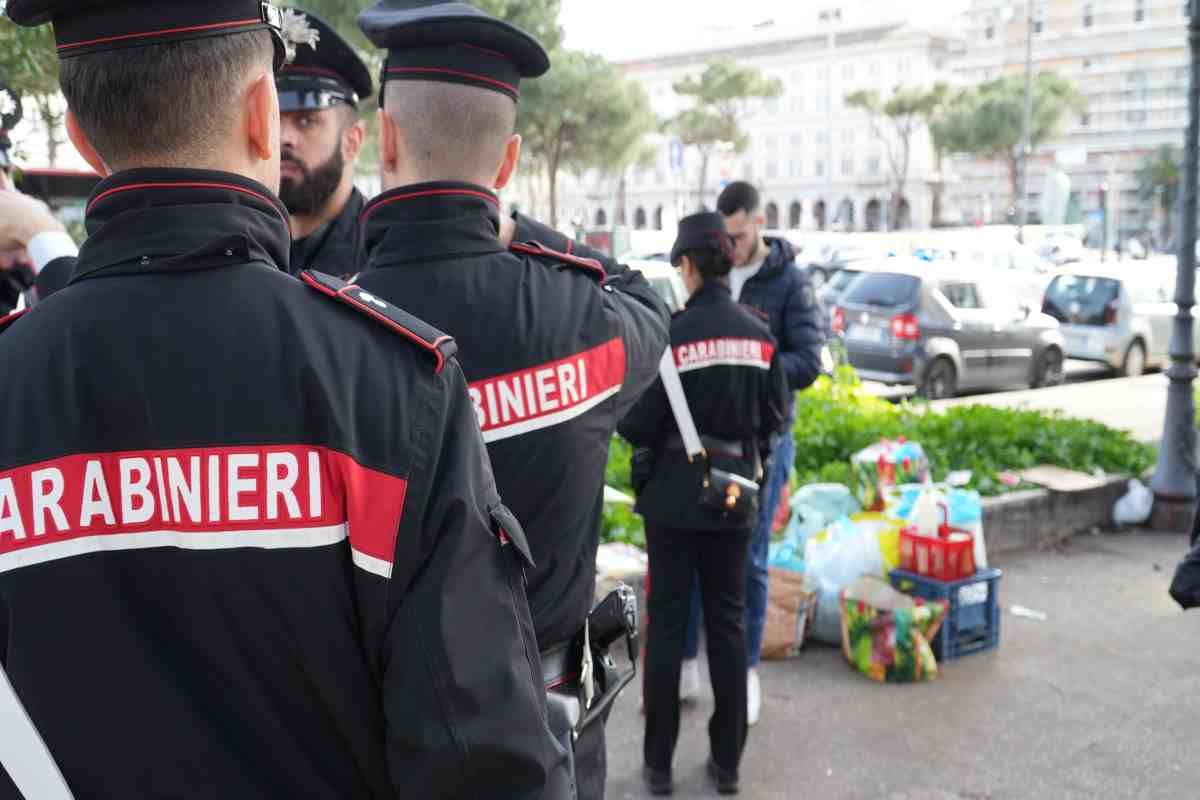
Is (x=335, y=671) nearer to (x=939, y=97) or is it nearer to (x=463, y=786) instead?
(x=463, y=786)

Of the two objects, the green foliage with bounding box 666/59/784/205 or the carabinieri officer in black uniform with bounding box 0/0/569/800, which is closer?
the carabinieri officer in black uniform with bounding box 0/0/569/800

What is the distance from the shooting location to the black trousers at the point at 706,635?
4.15 metres

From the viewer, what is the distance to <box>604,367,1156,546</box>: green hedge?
7.79 metres

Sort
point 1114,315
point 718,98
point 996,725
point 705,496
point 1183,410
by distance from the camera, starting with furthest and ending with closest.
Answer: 1. point 718,98
2. point 1114,315
3. point 1183,410
4. point 996,725
5. point 705,496

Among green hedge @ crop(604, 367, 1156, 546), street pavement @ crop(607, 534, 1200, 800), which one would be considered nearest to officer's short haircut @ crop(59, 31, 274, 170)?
street pavement @ crop(607, 534, 1200, 800)

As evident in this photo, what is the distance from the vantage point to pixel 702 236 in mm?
4340

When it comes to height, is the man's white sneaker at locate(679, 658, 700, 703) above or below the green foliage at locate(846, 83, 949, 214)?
below

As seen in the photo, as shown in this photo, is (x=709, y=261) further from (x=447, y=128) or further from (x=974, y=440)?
(x=974, y=440)

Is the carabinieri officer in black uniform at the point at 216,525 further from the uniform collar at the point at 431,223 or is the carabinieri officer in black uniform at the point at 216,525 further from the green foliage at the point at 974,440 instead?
the green foliage at the point at 974,440

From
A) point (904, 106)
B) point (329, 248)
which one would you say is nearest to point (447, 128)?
point (329, 248)

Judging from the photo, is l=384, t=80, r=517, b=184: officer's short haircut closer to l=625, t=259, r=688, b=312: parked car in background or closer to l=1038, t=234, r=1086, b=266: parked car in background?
l=625, t=259, r=688, b=312: parked car in background

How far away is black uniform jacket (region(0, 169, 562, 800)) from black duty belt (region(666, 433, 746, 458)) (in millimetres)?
2893

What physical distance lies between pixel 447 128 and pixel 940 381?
12.7 meters

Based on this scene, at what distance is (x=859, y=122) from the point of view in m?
91.0
